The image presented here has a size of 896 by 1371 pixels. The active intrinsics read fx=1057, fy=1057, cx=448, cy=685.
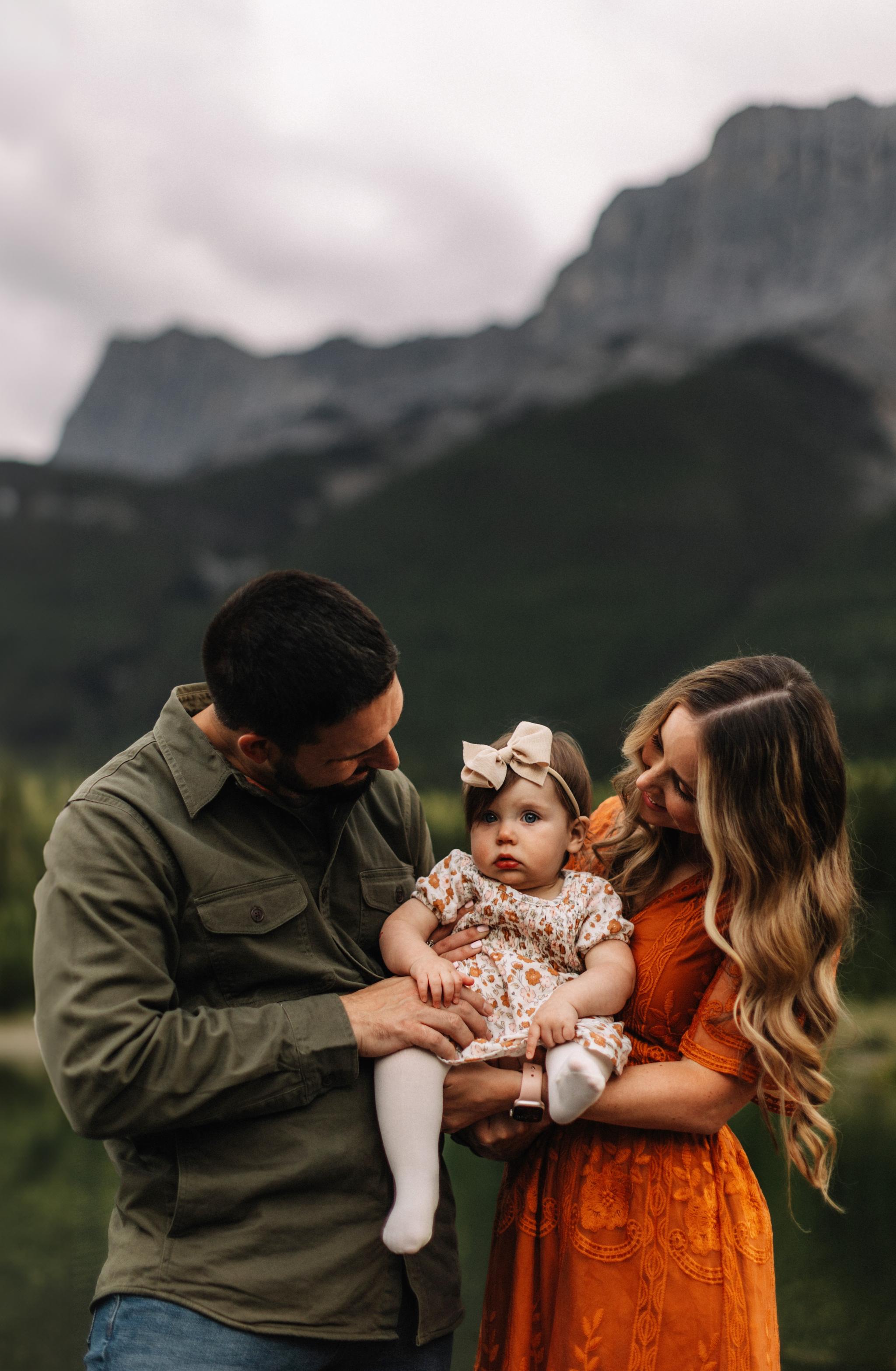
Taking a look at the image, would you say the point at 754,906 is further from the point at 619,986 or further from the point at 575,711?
the point at 575,711

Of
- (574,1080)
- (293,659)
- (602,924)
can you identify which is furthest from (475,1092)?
(293,659)

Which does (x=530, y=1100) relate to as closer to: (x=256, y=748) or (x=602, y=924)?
(x=602, y=924)

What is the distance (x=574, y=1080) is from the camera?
5.48ft

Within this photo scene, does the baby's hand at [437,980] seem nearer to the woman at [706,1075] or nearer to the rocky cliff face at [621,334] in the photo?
the woman at [706,1075]

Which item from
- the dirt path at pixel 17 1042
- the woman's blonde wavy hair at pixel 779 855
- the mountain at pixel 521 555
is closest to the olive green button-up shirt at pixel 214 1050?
the woman's blonde wavy hair at pixel 779 855

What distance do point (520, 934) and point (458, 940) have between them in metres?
0.12

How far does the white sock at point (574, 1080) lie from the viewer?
1658 mm

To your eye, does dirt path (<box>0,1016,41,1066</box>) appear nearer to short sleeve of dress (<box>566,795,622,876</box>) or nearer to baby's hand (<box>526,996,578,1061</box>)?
short sleeve of dress (<box>566,795,622,876</box>)

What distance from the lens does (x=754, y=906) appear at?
175 centimetres

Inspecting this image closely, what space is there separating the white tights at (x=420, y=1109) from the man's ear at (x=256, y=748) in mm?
535

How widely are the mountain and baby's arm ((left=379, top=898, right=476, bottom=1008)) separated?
9.65m

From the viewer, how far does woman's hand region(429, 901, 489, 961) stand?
6.35ft

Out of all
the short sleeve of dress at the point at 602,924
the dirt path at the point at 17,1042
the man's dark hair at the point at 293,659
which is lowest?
the dirt path at the point at 17,1042

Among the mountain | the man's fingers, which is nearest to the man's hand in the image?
the man's fingers
